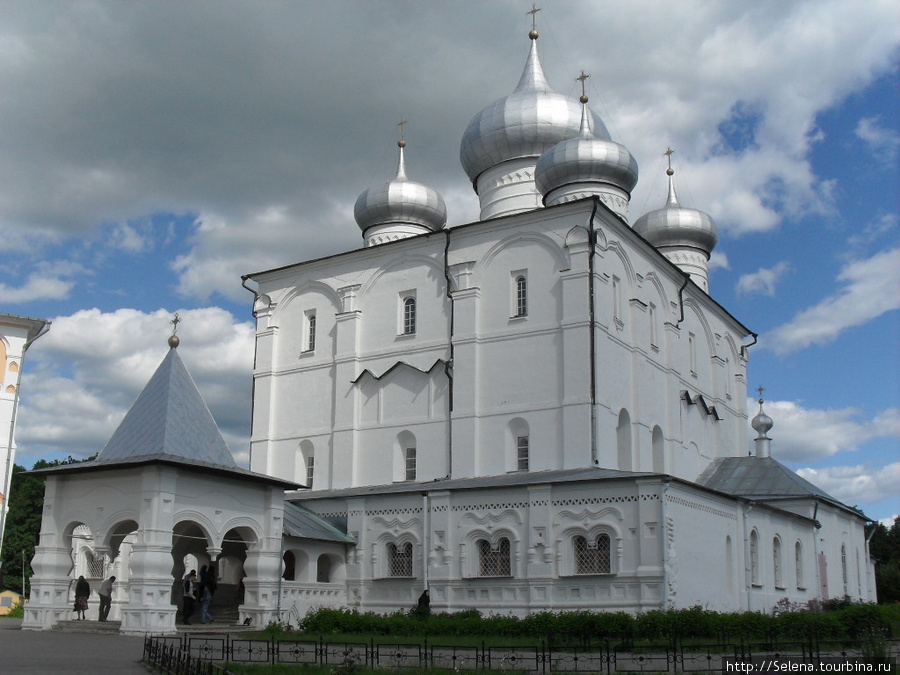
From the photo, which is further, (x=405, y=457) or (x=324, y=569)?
(x=405, y=457)

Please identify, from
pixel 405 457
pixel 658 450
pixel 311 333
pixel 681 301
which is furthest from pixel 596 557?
pixel 311 333

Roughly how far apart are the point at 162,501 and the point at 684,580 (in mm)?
9387

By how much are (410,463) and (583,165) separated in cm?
829

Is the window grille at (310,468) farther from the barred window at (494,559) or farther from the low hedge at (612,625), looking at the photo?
the low hedge at (612,625)

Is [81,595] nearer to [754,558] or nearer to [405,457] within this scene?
[405,457]

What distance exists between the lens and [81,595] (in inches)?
741

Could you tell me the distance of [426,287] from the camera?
24672mm

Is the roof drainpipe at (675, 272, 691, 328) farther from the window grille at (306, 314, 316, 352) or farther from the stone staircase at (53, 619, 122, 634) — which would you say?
the stone staircase at (53, 619, 122, 634)

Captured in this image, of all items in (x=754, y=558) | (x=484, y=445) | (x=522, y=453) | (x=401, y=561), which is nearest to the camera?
(x=401, y=561)

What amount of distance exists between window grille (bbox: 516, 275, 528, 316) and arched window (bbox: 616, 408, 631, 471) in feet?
10.3

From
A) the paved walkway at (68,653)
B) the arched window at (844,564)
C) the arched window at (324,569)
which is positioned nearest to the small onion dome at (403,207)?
the arched window at (324,569)

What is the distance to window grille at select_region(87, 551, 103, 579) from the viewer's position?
20547mm

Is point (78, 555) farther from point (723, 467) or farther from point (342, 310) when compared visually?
point (723, 467)

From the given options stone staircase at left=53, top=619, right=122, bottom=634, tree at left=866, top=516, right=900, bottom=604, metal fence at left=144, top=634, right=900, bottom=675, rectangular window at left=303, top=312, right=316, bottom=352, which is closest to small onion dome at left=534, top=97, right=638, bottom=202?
rectangular window at left=303, top=312, right=316, bottom=352
